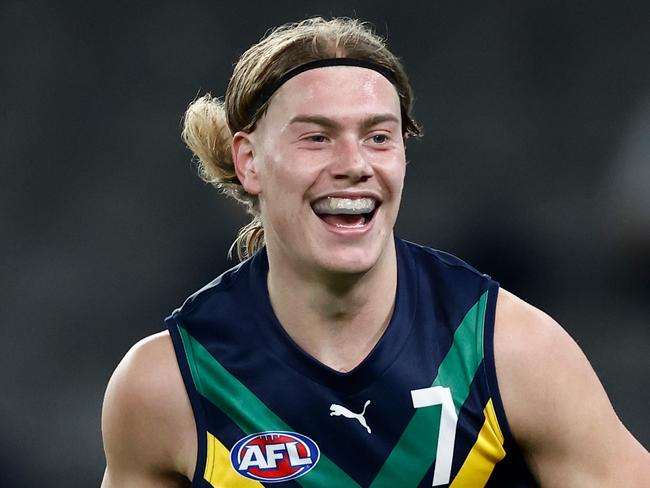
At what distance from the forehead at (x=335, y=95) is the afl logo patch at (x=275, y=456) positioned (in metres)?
0.69

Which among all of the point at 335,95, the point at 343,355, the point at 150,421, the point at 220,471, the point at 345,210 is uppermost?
the point at 335,95

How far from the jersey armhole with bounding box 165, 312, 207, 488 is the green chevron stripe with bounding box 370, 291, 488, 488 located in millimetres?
371

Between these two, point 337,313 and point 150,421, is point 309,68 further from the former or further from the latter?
point 150,421

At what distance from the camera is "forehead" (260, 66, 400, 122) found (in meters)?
2.51

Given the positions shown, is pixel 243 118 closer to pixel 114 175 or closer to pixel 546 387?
pixel 546 387

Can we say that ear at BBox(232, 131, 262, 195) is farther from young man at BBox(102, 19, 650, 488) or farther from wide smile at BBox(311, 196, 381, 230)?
wide smile at BBox(311, 196, 381, 230)

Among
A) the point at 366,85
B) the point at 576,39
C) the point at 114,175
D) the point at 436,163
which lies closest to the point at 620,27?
the point at 576,39

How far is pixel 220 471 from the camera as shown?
102 inches

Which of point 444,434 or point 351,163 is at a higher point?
point 351,163

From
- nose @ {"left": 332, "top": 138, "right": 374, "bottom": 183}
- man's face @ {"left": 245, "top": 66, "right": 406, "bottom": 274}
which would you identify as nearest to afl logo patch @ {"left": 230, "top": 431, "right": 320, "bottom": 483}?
man's face @ {"left": 245, "top": 66, "right": 406, "bottom": 274}

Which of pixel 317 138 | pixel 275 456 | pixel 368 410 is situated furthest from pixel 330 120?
pixel 275 456

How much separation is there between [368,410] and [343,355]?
5.2 inches

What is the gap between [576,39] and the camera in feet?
18.4

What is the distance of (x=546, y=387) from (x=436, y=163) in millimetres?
3061
